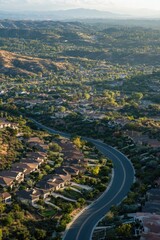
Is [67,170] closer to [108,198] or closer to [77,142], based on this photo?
[108,198]

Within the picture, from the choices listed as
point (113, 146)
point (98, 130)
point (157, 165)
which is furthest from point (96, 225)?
point (98, 130)

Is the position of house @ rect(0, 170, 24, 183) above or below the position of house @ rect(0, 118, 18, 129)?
below

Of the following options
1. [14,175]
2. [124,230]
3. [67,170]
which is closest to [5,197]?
[14,175]

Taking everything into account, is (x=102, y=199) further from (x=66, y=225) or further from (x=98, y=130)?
(x=98, y=130)

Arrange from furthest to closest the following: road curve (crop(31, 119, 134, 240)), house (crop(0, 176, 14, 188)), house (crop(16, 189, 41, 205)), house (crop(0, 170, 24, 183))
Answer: house (crop(0, 170, 24, 183)) → house (crop(0, 176, 14, 188)) → house (crop(16, 189, 41, 205)) → road curve (crop(31, 119, 134, 240))

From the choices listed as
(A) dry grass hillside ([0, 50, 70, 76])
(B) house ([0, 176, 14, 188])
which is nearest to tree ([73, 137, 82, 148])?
(B) house ([0, 176, 14, 188])

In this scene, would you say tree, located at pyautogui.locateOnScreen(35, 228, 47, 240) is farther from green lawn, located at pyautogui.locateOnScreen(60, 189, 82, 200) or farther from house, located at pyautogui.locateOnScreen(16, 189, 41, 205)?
green lawn, located at pyautogui.locateOnScreen(60, 189, 82, 200)

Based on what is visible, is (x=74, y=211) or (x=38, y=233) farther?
(x=74, y=211)
